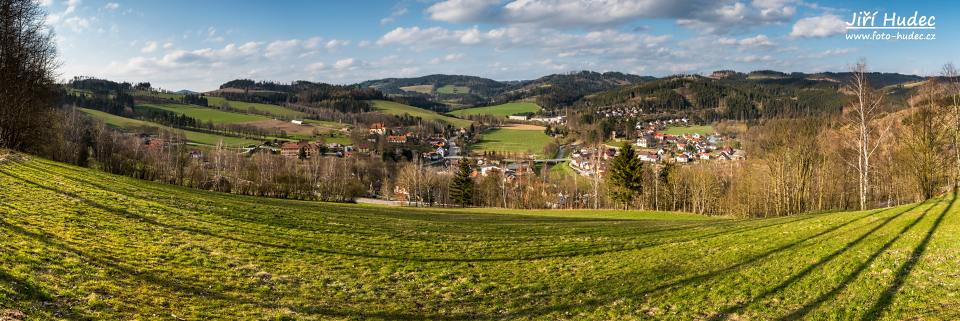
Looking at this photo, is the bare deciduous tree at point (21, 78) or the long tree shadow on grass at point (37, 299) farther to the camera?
the bare deciduous tree at point (21, 78)

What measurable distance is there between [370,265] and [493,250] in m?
5.86

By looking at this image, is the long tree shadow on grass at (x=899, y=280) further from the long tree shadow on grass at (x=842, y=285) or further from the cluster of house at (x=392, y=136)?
the cluster of house at (x=392, y=136)

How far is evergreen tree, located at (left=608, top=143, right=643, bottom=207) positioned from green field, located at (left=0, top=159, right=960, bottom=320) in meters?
39.9

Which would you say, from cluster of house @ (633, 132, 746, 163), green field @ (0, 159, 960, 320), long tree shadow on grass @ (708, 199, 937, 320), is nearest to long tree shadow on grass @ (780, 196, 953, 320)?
green field @ (0, 159, 960, 320)

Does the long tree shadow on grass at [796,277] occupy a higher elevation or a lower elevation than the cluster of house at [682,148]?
lower

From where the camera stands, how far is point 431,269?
53.3 feet

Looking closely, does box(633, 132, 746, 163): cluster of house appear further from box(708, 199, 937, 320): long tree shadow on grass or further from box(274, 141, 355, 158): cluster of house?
box(708, 199, 937, 320): long tree shadow on grass

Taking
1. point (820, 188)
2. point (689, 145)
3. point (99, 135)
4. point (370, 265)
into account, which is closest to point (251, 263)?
point (370, 265)

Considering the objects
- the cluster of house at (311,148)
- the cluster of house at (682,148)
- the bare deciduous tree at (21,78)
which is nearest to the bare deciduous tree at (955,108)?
the bare deciduous tree at (21,78)

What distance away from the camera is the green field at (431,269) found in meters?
10.7

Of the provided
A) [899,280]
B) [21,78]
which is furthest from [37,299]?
[21,78]

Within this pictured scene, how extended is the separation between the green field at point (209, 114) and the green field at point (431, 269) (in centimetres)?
16848

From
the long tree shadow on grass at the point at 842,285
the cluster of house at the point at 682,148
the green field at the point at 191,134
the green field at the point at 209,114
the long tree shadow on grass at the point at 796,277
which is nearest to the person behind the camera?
the long tree shadow on grass at the point at 842,285

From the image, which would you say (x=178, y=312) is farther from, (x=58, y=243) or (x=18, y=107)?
(x=18, y=107)
